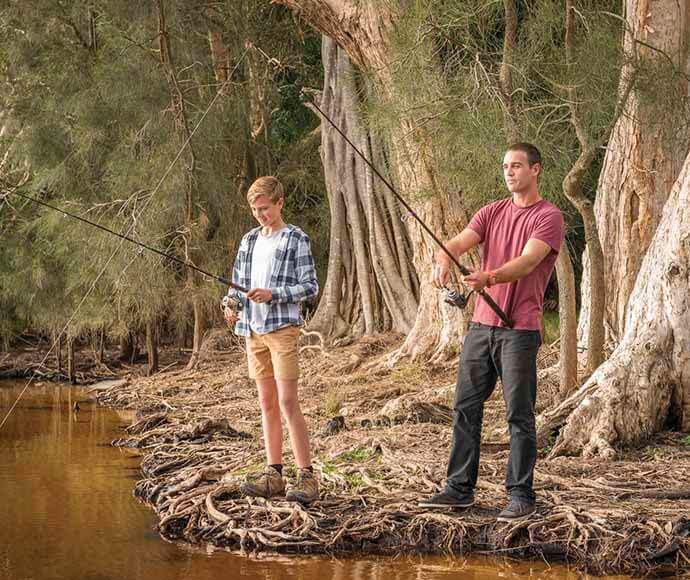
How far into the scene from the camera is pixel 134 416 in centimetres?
854

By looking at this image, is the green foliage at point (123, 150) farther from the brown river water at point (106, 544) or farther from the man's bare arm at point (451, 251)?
the man's bare arm at point (451, 251)

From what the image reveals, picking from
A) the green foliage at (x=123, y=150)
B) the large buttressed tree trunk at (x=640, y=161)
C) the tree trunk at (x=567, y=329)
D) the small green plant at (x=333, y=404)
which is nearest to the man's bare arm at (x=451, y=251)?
the tree trunk at (x=567, y=329)

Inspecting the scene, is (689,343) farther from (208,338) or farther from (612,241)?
(208,338)

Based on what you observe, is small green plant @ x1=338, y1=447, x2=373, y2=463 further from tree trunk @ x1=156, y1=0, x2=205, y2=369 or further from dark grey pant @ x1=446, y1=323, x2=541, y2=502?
tree trunk @ x1=156, y1=0, x2=205, y2=369

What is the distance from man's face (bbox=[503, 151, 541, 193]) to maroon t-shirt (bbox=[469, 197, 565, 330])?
81mm

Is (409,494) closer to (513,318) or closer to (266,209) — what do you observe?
(513,318)

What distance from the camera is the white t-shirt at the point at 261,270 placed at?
4.63 m

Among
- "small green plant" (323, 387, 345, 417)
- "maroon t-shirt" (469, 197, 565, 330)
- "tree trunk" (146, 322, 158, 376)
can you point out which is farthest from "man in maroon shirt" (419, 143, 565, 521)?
"tree trunk" (146, 322, 158, 376)

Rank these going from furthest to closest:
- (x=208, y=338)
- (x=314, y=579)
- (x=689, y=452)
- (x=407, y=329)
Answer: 1. (x=208, y=338)
2. (x=407, y=329)
3. (x=689, y=452)
4. (x=314, y=579)

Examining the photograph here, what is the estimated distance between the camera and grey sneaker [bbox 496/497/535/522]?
4.31m

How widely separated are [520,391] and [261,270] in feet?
3.81

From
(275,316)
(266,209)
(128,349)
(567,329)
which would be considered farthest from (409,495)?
(128,349)

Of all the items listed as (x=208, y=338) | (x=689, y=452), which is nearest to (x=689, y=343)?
(x=689, y=452)

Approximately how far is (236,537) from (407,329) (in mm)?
5895
